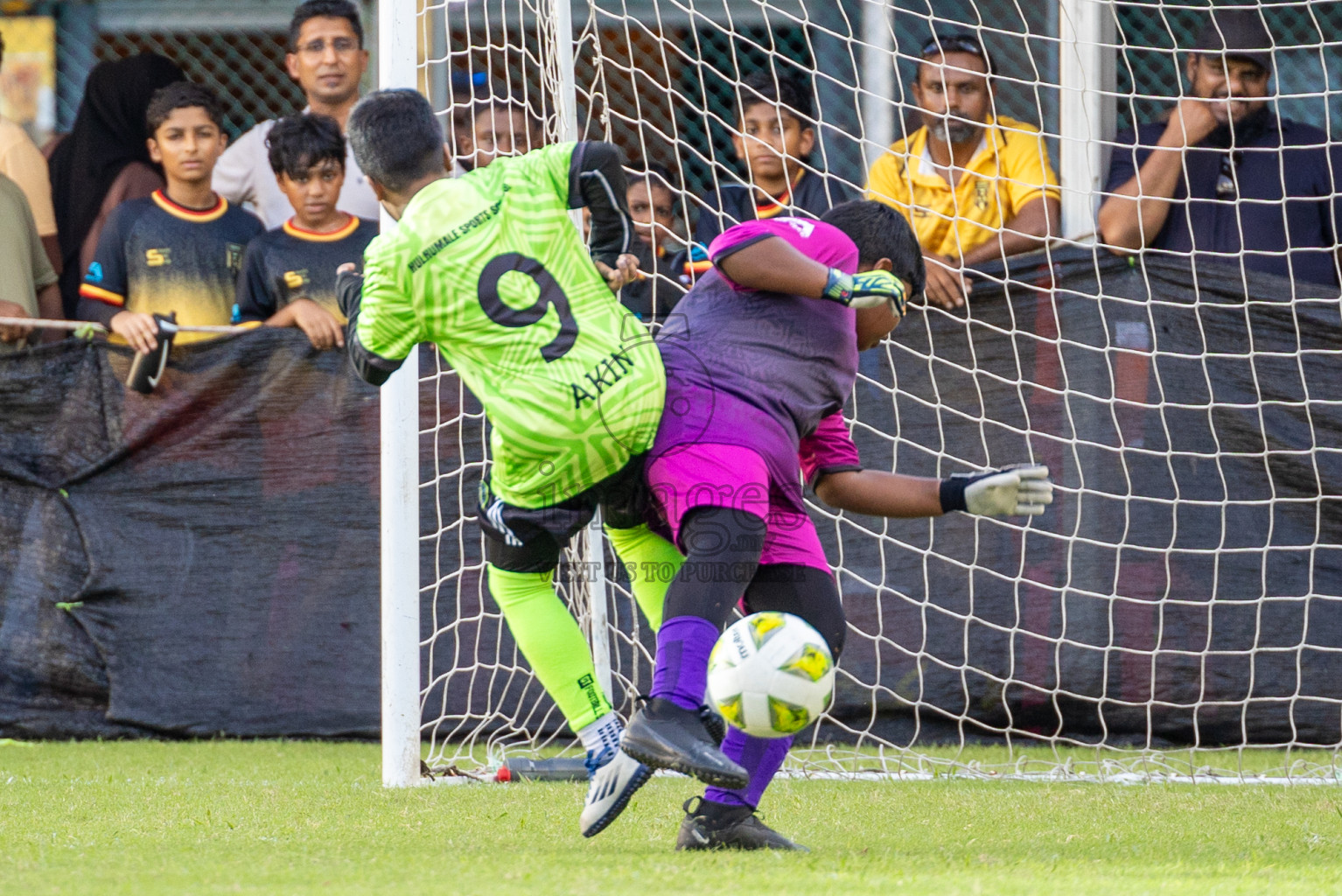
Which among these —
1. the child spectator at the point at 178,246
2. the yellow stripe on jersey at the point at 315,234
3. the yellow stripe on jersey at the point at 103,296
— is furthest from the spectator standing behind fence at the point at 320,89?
the yellow stripe on jersey at the point at 103,296

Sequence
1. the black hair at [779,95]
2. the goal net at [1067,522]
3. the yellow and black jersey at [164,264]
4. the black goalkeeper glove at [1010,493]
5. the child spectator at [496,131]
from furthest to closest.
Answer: the yellow and black jersey at [164,264], the black hair at [779,95], the goal net at [1067,522], the child spectator at [496,131], the black goalkeeper glove at [1010,493]

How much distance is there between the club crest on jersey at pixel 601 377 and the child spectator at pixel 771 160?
2.67 meters

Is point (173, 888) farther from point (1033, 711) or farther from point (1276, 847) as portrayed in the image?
point (1033, 711)

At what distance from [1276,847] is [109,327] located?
4.81 metres

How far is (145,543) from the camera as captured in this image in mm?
6281

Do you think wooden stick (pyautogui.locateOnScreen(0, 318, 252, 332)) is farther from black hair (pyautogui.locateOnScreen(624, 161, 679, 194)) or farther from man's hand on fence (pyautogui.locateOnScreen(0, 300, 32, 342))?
black hair (pyautogui.locateOnScreen(624, 161, 679, 194))

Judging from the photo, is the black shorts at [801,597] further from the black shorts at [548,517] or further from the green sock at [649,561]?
the black shorts at [548,517]

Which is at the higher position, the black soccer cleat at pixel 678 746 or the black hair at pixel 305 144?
the black soccer cleat at pixel 678 746

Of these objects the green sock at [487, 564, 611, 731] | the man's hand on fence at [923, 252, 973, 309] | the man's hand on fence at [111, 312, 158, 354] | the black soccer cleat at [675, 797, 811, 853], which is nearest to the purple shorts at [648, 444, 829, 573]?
the green sock at [487, 564, 611, 731]

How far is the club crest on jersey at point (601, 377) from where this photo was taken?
3320 mm

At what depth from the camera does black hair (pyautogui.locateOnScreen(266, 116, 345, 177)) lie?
6266mm

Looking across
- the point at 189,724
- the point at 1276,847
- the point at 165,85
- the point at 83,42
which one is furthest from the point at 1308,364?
the point at 83,42

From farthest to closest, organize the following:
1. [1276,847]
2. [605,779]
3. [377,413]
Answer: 1. [377,413]
2. [1276,847]
3. [605,779]

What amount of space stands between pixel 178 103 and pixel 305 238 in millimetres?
881
